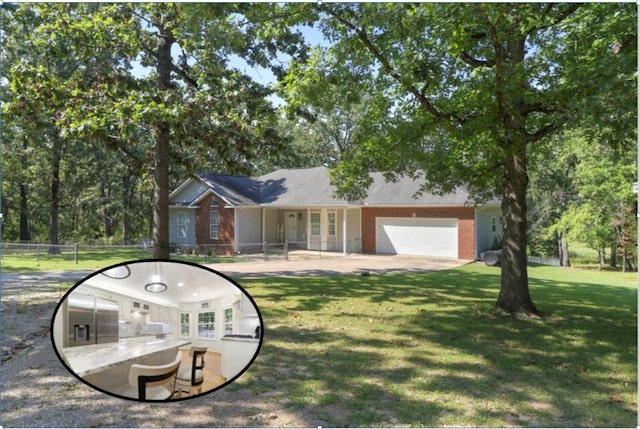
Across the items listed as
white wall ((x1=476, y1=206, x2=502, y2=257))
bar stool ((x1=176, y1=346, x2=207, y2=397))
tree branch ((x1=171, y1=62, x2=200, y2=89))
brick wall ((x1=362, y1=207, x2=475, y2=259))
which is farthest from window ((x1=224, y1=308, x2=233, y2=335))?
white wall ((x1=476, y1=206, x2=502, y2=257))

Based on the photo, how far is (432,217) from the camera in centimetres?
2125

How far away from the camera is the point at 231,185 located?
26109mm

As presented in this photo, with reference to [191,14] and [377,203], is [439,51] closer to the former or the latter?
[191,14]

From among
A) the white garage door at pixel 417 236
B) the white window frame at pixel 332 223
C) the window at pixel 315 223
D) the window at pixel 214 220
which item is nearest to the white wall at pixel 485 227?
the white garage door at pixel 417 236

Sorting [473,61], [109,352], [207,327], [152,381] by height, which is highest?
[473,61]

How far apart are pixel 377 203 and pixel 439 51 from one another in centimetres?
1673

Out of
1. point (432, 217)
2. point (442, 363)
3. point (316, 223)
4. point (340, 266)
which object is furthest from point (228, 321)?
point (316, 223)

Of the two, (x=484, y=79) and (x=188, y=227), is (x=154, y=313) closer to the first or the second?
(x=484, y=79)

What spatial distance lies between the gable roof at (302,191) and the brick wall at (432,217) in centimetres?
51

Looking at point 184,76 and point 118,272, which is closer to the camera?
point 118,272

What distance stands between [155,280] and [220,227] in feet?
77.5

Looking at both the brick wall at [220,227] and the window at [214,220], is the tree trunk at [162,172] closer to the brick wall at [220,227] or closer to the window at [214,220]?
the brick wall at [220,227]

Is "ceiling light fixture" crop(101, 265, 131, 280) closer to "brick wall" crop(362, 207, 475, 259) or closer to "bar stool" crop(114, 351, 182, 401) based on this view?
"bar stool" crop(114, 351, 182, 401)

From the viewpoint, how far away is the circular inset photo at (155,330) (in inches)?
65.1
